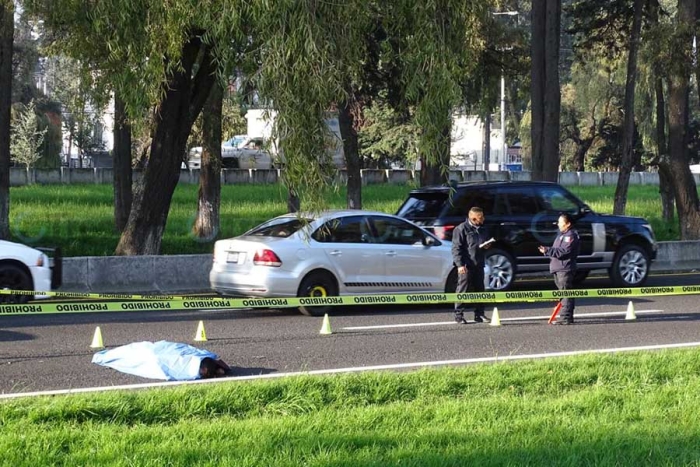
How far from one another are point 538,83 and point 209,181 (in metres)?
8.64

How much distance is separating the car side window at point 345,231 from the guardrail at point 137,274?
4.44 metres

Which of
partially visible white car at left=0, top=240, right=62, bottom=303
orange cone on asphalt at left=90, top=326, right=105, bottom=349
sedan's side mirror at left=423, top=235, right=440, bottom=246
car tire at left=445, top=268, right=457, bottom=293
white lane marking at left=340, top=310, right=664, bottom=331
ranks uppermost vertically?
sedan's side mirror at left=423, top=235, right=440, bottom=246

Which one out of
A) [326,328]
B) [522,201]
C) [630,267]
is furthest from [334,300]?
[630,267]

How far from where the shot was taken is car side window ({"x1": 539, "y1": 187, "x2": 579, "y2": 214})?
1859 centimetres

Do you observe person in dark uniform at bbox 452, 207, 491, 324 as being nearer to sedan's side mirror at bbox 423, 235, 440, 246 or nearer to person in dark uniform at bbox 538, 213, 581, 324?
person in dark uniform at bbox 538, 213, 581, 324

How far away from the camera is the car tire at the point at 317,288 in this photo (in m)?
14.8

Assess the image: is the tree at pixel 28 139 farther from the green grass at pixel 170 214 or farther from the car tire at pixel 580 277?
the car tire at pixel 580 277

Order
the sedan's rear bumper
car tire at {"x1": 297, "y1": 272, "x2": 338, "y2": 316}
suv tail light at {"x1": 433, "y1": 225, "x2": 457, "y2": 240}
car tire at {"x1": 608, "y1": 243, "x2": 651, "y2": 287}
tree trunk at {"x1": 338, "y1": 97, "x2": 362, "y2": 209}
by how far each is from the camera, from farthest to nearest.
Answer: tree trunk at {"x1": 338, "y1": 97, "x2": 362, "y2": 209} → car tire at {"x1": 608, "y1": 243, "x2": 651, "y2": 287} → suv tail light at {"x1": 433, "y1": 225, "x2": 457, "y2": 240} → car tire at {"x1": 297, "y1": 272, "x2": 338, "y2": 316} → the sedan's rear bumper

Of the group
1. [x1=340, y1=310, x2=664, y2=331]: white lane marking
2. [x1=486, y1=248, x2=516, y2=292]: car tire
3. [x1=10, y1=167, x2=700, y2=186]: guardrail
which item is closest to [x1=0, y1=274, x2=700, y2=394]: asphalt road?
[x1=340, y1=310, x2=664, y2=331]: white lane marking

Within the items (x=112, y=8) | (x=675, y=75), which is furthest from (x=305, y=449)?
(x=675, y=75)

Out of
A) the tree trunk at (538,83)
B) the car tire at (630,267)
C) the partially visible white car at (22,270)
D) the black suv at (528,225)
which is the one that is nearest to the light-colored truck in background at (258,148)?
the black suv at (528,225)

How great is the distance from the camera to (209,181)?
24.5 m

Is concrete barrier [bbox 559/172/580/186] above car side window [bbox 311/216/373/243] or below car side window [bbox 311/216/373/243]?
above

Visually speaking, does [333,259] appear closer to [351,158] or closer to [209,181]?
[209,181]
